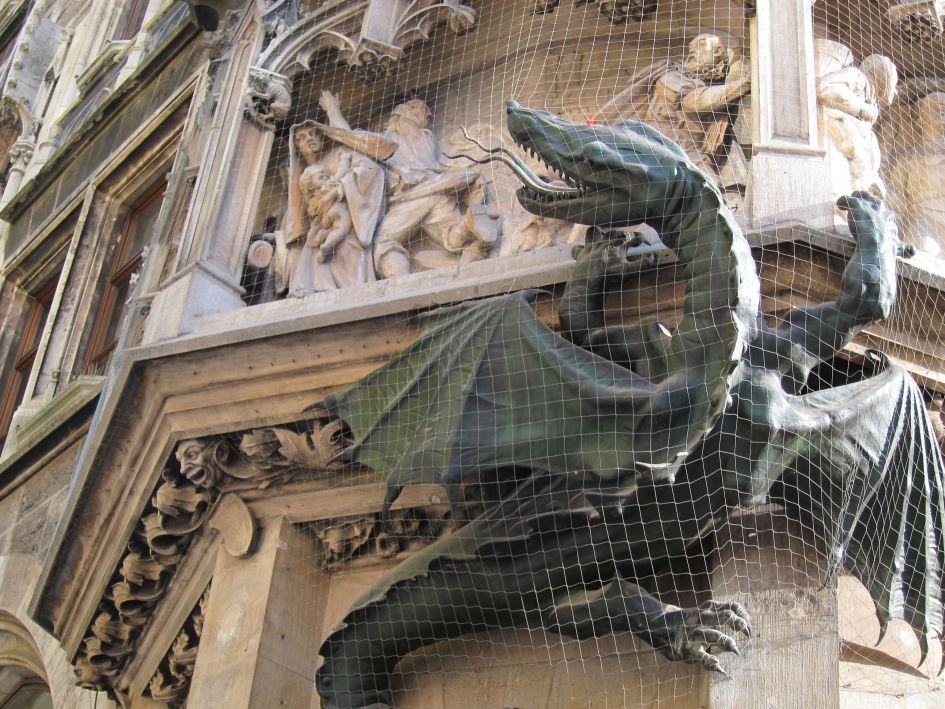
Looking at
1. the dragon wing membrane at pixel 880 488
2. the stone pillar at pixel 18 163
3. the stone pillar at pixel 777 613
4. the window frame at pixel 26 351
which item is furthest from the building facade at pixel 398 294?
the stone pillar at pixel 18 163

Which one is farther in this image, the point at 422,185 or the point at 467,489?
the point at 422,185

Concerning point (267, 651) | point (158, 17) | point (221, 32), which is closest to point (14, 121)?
point (158, 17)

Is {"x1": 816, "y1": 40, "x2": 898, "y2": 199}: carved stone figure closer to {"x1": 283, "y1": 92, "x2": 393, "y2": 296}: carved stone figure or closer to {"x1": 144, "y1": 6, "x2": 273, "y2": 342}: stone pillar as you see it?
{"x1": 283, "y1": 92, "x2": 393, "y2": 296}: carved stone figure

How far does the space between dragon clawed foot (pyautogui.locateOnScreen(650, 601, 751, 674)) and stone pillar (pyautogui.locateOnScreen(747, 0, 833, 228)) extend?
151 cm

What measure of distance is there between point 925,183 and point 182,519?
11.8 feet

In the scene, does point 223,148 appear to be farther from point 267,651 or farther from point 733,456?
point 733,456

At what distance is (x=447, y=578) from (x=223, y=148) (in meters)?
2.87

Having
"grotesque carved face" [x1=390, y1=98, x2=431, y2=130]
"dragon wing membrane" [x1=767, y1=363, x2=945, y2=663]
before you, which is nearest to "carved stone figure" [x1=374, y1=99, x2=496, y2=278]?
"grotesque carved face" [x1=390, y1=98, x2=431, y2=130]

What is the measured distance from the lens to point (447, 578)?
5.82 metres

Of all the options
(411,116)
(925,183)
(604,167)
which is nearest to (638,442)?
(604,167)

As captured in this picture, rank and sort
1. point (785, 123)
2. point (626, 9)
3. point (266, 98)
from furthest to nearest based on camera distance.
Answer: point (266, 98), point (626, 9), point (785, 123)

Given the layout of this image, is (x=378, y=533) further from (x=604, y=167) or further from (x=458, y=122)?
(x=458, y=122)

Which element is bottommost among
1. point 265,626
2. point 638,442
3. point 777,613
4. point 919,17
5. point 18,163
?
point 777,613

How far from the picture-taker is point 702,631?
17.1ft
